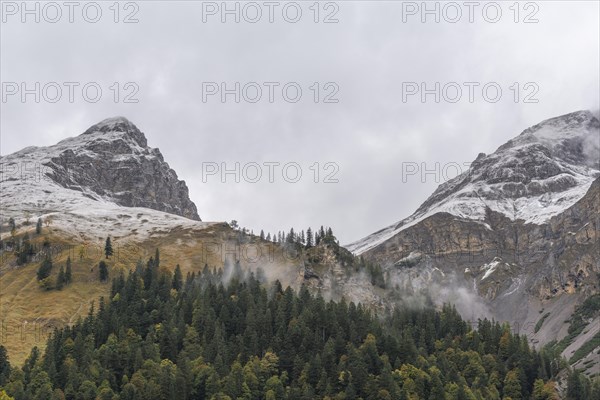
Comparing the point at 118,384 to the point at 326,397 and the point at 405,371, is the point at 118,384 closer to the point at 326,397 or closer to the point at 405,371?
the point at 326,397

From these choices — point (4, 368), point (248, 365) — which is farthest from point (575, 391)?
point (4, 368)

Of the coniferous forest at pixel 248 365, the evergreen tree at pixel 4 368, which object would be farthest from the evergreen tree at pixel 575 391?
the evergreen tree at pixel 4 368

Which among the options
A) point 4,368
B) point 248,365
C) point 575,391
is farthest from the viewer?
point 575,391

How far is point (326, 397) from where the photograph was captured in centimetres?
16475

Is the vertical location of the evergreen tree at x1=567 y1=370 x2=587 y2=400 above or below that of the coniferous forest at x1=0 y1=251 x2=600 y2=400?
below

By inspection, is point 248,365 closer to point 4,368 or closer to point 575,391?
point 4,368

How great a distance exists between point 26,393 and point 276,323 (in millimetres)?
64464

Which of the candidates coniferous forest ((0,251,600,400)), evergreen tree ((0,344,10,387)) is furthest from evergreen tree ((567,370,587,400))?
evergreen tree ((0,344,10,387))

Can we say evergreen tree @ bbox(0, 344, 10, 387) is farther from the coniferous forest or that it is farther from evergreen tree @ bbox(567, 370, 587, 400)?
evergreen tree @ bbox(567, 370, 587, 400)

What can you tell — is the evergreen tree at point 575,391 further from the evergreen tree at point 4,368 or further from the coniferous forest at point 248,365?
the evergreen tree at point 4,368

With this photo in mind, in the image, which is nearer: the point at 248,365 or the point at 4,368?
the point at 248,365

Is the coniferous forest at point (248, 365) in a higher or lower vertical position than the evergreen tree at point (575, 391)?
higher

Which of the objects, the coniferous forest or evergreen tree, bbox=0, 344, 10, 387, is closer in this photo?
the coniferous forest

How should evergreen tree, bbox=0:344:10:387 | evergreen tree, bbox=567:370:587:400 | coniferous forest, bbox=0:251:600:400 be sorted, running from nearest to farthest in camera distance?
coniferous forest, bbox=0:251:600:400 → evergreen tree, bbox=0:344:10:387 → evergreen tree, bbox=567:370:587:400
